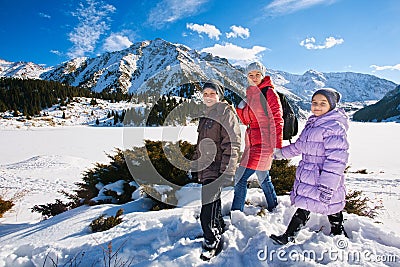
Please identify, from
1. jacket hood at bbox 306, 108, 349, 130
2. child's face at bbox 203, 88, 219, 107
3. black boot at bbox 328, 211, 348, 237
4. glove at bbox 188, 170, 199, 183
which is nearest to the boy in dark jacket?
child's face at bbox 203, 88, 219, 107

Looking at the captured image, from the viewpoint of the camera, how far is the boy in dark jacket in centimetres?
255

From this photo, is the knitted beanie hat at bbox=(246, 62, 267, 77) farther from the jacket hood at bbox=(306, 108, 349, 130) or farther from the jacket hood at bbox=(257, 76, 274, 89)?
the jacket hood at bbox=(306, 108, 349, 130)

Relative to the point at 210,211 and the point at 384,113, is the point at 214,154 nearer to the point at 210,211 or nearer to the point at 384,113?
the point at 210,211

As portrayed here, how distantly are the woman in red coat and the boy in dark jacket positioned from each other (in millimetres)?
490

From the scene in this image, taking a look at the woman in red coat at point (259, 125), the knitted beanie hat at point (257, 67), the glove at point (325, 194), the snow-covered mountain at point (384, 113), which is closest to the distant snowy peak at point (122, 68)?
the snow-covered mountain at point (384, 113)

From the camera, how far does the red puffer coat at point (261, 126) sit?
2947 millimetres

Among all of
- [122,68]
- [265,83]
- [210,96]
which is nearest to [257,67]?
[265,83]

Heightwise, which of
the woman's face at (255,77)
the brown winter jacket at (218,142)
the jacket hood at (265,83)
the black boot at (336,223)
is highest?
the woman's face at (255,77)

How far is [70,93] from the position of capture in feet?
223

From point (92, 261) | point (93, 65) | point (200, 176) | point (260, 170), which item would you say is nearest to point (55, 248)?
point (92, 261)

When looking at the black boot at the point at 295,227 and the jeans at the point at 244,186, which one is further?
the jeans at the point at 244,186

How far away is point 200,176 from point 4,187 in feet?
25.2

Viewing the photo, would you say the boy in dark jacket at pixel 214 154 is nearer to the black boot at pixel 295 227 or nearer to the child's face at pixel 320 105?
the black boot at pixel 295 227

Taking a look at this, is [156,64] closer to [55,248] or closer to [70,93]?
[70,93]
